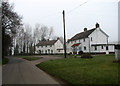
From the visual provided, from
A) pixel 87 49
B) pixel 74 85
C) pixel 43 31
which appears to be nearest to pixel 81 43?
pixel 87 49

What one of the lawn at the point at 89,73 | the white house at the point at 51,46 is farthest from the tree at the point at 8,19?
the white house at the point at 51,46

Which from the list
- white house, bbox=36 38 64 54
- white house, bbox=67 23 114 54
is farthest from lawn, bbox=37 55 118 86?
white house, bbox=36 38 64 54

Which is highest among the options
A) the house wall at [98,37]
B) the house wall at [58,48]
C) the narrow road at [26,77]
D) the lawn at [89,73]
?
the house wall at [98,37]

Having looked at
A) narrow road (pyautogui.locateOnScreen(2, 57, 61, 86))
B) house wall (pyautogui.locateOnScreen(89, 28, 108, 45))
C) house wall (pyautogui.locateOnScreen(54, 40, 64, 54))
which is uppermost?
house wall (pyautogui.locateOnScreen(89, 28, 108, 45))

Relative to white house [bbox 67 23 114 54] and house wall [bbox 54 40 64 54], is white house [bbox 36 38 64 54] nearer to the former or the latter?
house wall [bbox 54 40 64 54]

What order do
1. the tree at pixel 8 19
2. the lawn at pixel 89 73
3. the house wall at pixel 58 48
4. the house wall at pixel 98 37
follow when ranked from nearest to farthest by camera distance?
the lawn at pixel 89 73 → the tree at pixel 8 19 → the house wall at pixel 98 37 → the house wall at pixel 58 48

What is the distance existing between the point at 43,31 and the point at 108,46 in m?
45.2

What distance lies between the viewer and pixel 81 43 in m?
52.2

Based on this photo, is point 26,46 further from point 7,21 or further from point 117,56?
point 117,56

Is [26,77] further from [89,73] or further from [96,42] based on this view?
[96,42]

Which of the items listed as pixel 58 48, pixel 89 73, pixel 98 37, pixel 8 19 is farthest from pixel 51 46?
Answer: pixel 89 73

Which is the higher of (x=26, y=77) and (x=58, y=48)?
(x=58, y=48)

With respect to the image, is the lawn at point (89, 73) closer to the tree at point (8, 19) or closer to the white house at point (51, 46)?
the tree at point (8, 19)

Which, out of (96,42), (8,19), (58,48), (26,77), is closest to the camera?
(26,77)
